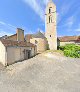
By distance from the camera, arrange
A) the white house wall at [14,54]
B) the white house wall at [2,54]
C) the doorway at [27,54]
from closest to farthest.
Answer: the white house wall at [2,54]
the white house wall at [14,54]
the doorway at [27,54]

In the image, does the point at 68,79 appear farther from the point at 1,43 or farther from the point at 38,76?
the point at 1,43

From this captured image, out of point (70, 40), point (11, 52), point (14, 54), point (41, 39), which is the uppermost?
point (70, 40)

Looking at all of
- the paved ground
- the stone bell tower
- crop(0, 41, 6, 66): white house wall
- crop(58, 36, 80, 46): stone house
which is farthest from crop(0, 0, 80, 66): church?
crop(58, 36, 80, 46): stone house

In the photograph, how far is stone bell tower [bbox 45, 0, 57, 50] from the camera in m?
41.2

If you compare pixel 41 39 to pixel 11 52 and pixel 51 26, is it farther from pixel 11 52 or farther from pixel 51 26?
pixel 11 52

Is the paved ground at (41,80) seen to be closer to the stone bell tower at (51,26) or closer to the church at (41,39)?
the church at (41,39)

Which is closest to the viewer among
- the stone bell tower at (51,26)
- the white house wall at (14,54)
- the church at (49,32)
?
the white house wall at (14,54)

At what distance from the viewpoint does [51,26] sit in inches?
1642

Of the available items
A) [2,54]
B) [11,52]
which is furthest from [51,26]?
[2,54]

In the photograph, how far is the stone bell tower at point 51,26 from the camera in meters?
41.2

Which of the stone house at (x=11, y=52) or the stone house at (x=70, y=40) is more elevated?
the stone house at (x=70, y=40)

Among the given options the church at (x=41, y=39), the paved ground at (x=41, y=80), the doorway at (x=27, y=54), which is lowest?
the paved ground at (x=41, y=80)

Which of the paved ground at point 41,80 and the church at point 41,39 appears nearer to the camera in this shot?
the paved ground at point 41,80

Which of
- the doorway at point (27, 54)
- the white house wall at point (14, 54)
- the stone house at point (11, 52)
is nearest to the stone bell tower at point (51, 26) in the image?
the stone house at point (11, 52)
